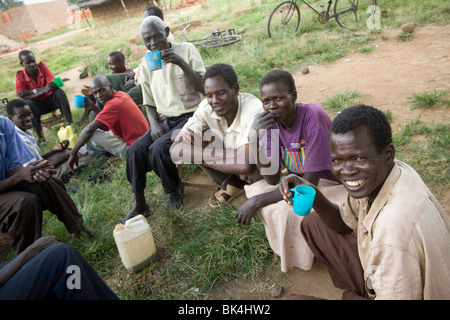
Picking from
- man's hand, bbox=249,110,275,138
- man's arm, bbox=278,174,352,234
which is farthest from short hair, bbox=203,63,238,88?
man's arm, bbox=278,174,352,234

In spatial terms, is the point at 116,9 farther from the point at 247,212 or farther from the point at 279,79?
the point at 247,212

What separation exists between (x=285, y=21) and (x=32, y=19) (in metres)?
26.0

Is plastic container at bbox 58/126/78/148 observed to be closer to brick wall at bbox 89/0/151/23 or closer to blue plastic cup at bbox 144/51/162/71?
blue plastic cup at bbox 144/51/162/71

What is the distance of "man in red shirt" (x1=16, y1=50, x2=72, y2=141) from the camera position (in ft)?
17.6

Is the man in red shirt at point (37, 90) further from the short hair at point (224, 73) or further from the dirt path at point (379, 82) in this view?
the short hair at point (224, 73)

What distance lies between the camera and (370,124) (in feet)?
4.12

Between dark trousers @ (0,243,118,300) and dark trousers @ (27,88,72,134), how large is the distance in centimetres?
477

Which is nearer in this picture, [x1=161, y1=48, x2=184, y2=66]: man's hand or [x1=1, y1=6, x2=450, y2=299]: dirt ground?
[x1=1, y1=6, x2=450, y2=299]: dirt ground

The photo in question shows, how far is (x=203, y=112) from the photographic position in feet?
8.50

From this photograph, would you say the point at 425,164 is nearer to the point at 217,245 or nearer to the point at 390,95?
the point at 390,95

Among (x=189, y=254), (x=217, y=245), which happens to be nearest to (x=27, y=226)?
(x=189, y=254)

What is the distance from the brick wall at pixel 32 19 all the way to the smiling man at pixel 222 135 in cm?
2834

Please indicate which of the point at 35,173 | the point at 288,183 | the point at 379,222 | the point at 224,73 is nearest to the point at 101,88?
the point at 35,173

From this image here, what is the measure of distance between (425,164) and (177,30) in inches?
450
